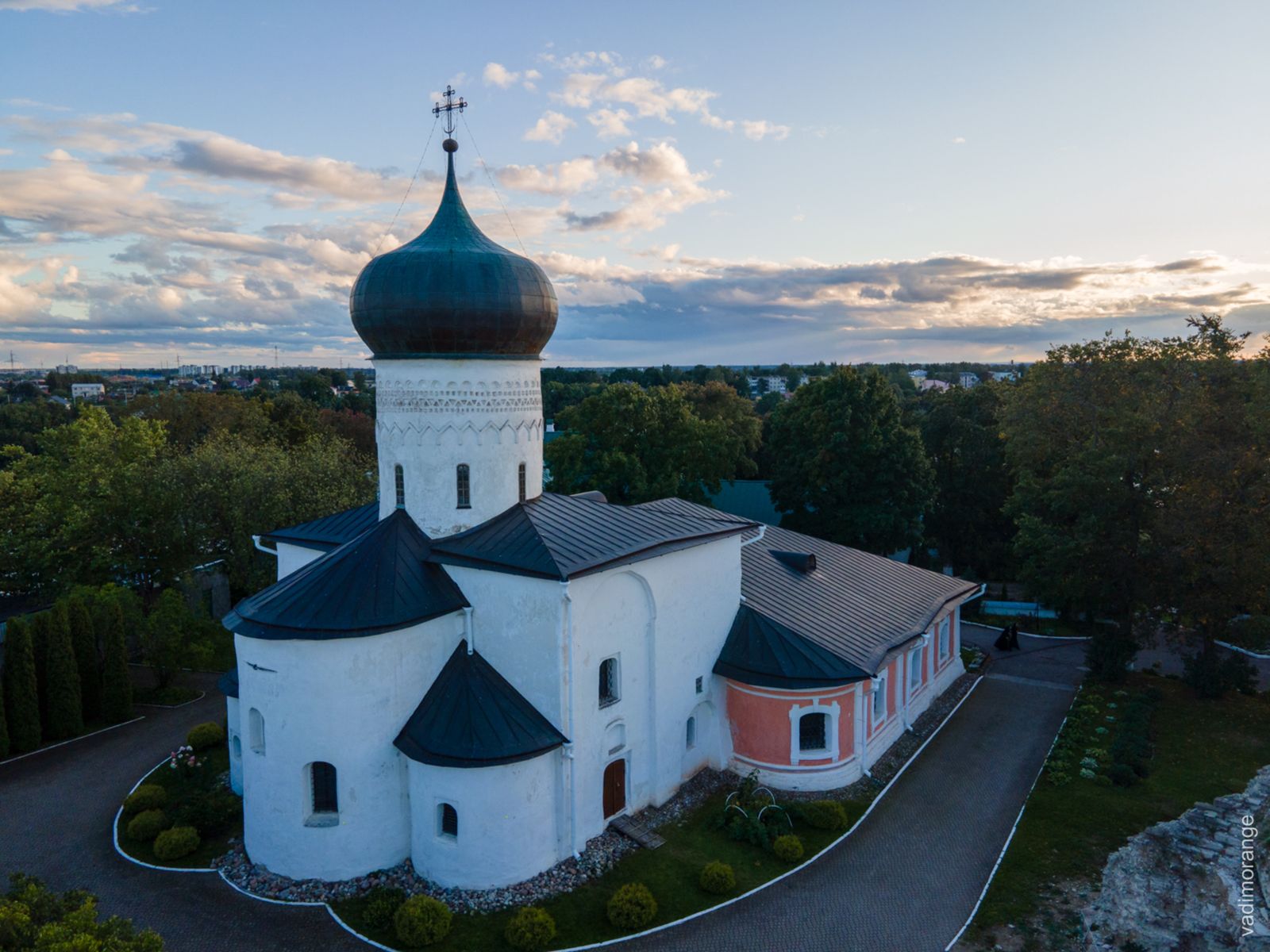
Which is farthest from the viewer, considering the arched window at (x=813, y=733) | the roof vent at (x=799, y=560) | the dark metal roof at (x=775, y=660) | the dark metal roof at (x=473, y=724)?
the roof vent at (x=799, y=560)

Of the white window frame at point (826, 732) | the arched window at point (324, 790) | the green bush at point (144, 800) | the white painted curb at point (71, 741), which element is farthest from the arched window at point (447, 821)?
the white painted curb at point (71, 741)

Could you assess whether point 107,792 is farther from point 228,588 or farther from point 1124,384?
point 1124,384

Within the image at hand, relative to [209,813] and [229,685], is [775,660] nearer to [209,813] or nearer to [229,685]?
[229,685]

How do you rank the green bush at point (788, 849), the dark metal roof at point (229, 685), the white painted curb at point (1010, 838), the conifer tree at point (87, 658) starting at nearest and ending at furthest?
the white painted curb at point (1010, 838) → the green bush at point (788, 849) → the dark metal roof at point (229, 685) → the conifer tree at point (87, 658)

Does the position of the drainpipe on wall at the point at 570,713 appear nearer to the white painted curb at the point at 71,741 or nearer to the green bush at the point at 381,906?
the green bush at the point at 381,906

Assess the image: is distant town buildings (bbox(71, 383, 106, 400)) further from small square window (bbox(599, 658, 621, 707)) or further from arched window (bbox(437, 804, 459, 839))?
small square window (bbox(599, 658, 621, 707))

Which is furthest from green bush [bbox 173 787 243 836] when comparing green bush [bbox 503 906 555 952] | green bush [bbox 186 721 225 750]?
green bush [bbox 503 906 555 952]

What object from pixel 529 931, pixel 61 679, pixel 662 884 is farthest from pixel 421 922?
pixel 61 679
